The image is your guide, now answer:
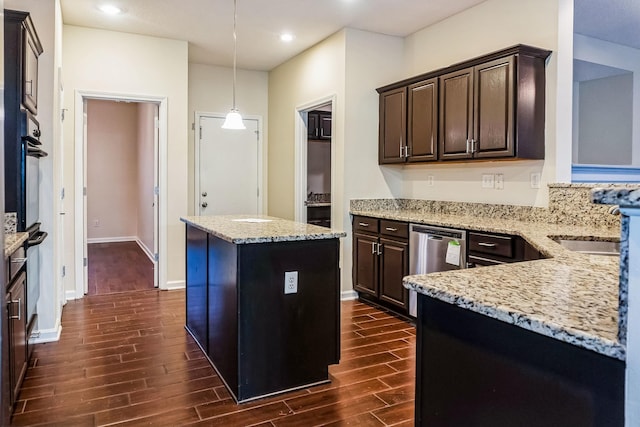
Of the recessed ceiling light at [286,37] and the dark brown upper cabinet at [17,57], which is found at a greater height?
the recessed ceiling light at [286,37]

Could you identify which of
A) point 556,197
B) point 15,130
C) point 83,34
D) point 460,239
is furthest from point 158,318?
point 556,197

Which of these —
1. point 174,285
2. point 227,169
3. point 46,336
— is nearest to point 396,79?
point 227,169

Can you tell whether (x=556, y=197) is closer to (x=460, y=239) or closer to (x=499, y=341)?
(x=460, y=239)

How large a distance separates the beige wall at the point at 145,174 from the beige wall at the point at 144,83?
5.18 feet

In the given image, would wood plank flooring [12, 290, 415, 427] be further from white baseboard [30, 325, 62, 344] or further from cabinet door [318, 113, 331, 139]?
cabinet door [318, 113, 331, 139]

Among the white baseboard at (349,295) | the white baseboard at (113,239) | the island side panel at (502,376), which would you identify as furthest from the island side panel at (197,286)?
the white baseboard at (113,239)

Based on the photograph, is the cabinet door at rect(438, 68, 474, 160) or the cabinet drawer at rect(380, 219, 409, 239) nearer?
the cabinet door at rect(438, 68, 474, 160)

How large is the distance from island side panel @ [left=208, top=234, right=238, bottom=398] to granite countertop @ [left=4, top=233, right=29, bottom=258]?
40.6 inches

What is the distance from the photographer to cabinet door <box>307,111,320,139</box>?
5922mm

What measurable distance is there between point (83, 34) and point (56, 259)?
2461 mm

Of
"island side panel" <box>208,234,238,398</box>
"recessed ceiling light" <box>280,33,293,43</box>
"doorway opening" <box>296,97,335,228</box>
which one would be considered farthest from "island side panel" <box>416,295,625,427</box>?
"recessed ceiling light" <box>280,33,293,43</box>

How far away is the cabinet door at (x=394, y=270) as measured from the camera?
156 inches

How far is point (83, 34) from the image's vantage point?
463 centimetres

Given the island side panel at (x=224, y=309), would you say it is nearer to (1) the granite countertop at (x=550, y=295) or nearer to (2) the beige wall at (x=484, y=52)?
(1) the granite countertop at (x=550, y=295)
